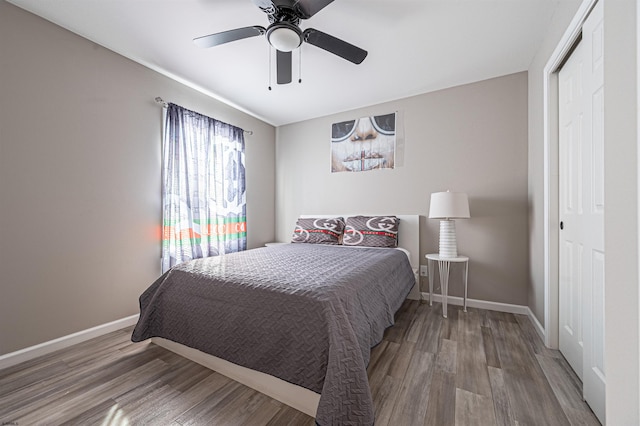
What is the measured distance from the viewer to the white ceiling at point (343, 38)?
71.3 inches

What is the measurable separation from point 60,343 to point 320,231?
8.38 feet

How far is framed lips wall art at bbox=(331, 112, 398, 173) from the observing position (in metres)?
3.28

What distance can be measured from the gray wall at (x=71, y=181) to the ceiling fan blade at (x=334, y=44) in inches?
71.8

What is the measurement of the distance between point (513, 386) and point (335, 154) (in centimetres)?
302

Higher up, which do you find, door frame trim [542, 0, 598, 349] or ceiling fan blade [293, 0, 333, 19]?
ceiling fan blade [293, 0, 333, 19]

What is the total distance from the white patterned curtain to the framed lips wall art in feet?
4.50

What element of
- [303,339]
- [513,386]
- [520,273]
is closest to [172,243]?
[303,339]

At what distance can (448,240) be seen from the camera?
2623 mm

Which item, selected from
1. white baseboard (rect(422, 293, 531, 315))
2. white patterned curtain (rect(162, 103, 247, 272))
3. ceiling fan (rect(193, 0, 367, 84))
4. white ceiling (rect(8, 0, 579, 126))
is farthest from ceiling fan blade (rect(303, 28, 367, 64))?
white baseboard (rect(422, 293, 531, 315))

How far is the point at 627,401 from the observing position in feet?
2.34

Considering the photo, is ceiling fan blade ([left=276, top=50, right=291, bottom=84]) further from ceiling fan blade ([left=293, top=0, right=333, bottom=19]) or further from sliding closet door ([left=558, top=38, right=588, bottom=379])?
sliding closet door ([left=558, top=38, right=588, bottom=379])

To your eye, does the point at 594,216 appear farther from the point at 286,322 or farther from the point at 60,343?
the point at 60,343


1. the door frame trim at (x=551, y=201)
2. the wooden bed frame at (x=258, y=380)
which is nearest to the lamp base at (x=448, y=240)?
the door frame trim at (x=551, y=201)

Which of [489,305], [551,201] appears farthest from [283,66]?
[489,305]
